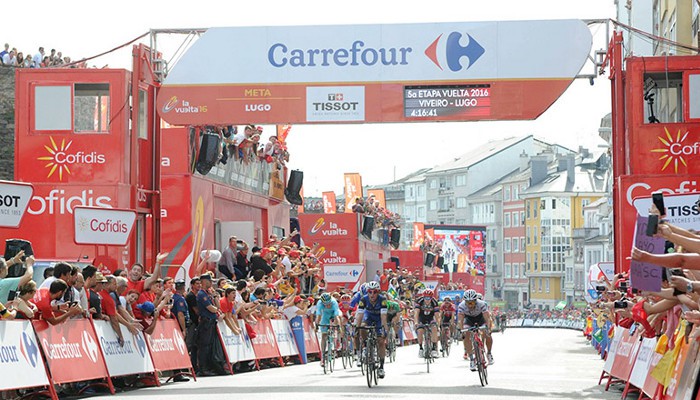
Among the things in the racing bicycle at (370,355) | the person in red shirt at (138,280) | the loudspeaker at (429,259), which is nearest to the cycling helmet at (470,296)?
the racing bicycle at (370,355)

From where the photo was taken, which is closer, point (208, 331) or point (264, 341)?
point (208, 331)

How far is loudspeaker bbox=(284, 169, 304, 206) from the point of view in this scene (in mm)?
47375

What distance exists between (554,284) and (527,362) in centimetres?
11801

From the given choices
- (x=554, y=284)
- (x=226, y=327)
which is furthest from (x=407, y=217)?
(x=226, y=327)

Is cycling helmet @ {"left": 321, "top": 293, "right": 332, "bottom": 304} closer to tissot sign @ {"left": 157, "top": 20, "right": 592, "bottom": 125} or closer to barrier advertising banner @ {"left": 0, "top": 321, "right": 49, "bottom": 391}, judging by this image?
tissot sign @ {"left": 157, "top": 20, "right": 592, "bottom": 125}

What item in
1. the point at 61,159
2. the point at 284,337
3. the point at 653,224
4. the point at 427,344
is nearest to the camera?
the point at 653,224

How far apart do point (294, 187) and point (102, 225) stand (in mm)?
24874

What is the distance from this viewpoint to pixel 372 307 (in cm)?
2367

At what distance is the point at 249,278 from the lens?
31.2m

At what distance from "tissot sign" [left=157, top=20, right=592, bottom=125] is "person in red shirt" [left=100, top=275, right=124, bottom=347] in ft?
22.9

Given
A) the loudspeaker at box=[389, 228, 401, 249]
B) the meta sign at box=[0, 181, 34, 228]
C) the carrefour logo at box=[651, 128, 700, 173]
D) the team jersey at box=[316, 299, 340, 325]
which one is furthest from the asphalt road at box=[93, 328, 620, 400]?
the loudspeaker at box=[389, 228, 401, 249]

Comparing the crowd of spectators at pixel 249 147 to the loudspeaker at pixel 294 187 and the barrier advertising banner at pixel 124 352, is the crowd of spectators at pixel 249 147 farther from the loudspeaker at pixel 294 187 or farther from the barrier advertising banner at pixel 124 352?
the barrier advertising banner at pixel 124 352

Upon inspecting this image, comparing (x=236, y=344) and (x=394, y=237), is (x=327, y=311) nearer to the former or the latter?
(x=236, y=344)

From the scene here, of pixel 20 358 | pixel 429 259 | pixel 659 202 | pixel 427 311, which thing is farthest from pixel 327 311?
pixel 429 259
